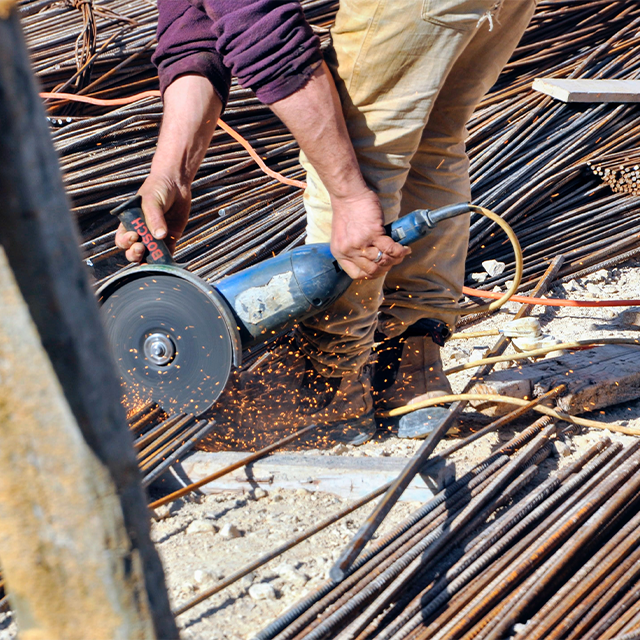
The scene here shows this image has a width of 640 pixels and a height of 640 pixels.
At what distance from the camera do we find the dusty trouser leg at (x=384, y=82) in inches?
75.0

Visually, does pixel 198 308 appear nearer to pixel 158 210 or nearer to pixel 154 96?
pixel 158 210

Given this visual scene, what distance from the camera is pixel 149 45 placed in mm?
4602

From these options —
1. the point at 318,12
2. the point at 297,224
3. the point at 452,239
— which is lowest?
the point at 452,239

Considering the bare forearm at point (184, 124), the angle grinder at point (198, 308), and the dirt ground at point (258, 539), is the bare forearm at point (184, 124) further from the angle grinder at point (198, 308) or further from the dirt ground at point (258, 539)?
the dirt ground at point (258, 539)

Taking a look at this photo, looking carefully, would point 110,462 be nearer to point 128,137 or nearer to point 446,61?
point 446,61

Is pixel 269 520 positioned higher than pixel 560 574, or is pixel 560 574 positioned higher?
pixel 269 520

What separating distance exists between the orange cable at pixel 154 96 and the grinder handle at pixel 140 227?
6.82 feet

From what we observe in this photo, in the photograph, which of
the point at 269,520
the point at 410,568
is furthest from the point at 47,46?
the point at 410,568

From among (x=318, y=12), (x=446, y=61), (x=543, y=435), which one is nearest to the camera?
(x=446, y=61)

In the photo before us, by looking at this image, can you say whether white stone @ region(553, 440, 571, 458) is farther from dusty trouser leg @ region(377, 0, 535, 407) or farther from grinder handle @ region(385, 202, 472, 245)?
grinder handle @ region(385, 202, 472, 245)

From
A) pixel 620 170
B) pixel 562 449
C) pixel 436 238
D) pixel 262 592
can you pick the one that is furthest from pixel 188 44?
pixel 620 170

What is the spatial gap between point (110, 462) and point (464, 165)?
2.26 metres

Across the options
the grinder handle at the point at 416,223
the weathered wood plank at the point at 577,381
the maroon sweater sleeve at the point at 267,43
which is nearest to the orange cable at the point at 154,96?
the weathered wood plank at the point at 577,381

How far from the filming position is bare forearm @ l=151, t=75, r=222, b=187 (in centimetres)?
217
